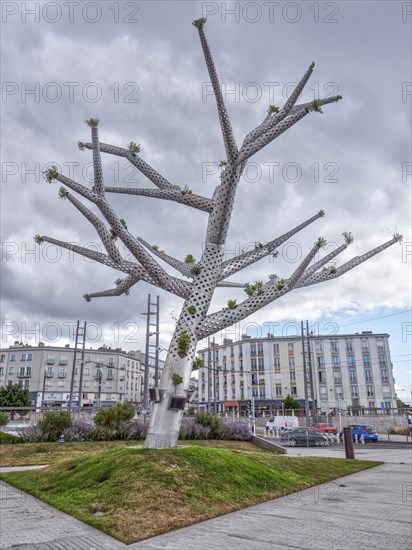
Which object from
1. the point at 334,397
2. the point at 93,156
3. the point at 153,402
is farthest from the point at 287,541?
the point at 334,397

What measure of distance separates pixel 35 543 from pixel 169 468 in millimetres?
3305

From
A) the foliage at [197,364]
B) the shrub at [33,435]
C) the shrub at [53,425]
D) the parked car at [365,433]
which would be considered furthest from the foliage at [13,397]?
the foliage at [197,364]

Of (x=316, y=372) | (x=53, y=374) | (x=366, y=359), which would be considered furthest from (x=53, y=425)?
(x=53, y=374)

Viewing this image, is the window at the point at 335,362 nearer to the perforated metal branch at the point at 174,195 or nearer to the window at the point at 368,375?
the window at the point at 368,375

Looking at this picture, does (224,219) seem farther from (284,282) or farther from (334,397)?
(334,397)

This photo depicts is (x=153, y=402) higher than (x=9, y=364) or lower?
lower

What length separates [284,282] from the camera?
1162 cm

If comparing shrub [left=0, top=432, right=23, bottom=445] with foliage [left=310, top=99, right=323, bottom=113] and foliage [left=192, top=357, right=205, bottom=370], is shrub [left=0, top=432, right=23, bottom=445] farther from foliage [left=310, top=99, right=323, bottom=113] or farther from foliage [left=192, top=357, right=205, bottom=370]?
foliage [left=310, top=99, right=323, bottom=113]

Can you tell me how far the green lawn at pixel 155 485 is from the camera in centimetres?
661

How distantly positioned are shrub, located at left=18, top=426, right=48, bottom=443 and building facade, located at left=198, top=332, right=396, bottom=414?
52.6m

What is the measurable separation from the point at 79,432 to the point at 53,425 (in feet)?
3.62

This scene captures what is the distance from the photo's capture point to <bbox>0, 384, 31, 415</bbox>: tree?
4534cm

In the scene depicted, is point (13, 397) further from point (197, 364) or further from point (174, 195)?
point (197, 364)

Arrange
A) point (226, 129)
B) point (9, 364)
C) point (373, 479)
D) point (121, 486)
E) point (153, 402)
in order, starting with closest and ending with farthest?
point (121, 486) < point (153, 402) < point (226, 129) < point (373, 479) < point (9, 364)
